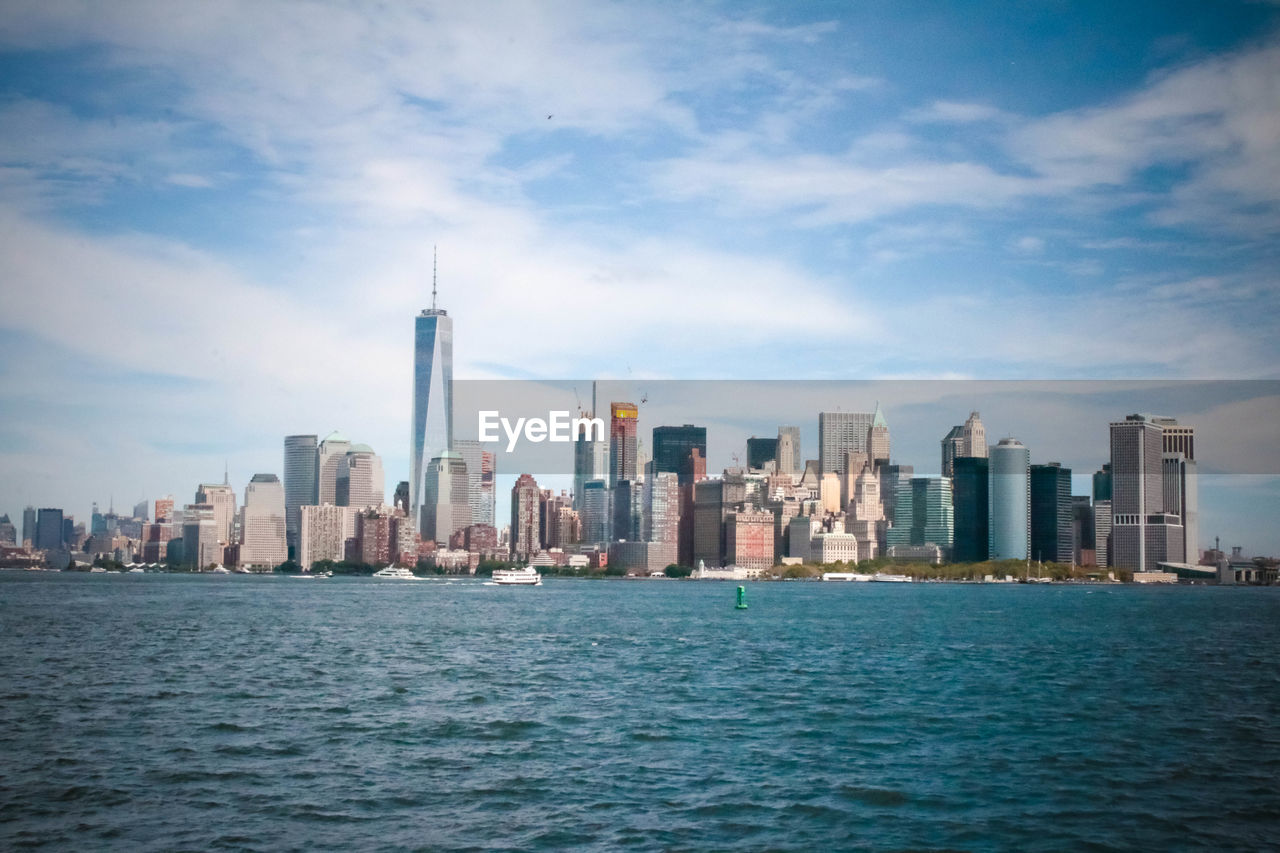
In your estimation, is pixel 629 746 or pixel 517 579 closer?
pixel 629 746

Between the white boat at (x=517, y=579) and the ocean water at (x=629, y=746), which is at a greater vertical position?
the ocean water at (x=629, y=746)

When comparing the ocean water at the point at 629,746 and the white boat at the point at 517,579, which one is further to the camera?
the white boat at the point at 517,579

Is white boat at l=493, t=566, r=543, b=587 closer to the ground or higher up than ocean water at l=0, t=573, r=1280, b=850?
closer to the ground

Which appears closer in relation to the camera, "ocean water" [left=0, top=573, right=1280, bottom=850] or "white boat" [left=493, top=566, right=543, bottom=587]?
"ocean water" [left=0, top=573, right=1280, bottom=850]

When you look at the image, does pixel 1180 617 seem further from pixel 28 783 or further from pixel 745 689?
pixel 28 783

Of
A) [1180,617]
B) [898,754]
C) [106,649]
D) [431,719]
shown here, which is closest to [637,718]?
[431,719]

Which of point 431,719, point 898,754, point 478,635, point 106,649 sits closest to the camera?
point 898,754

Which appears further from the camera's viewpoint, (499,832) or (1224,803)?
(1224,803)

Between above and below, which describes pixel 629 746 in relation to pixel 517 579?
above
